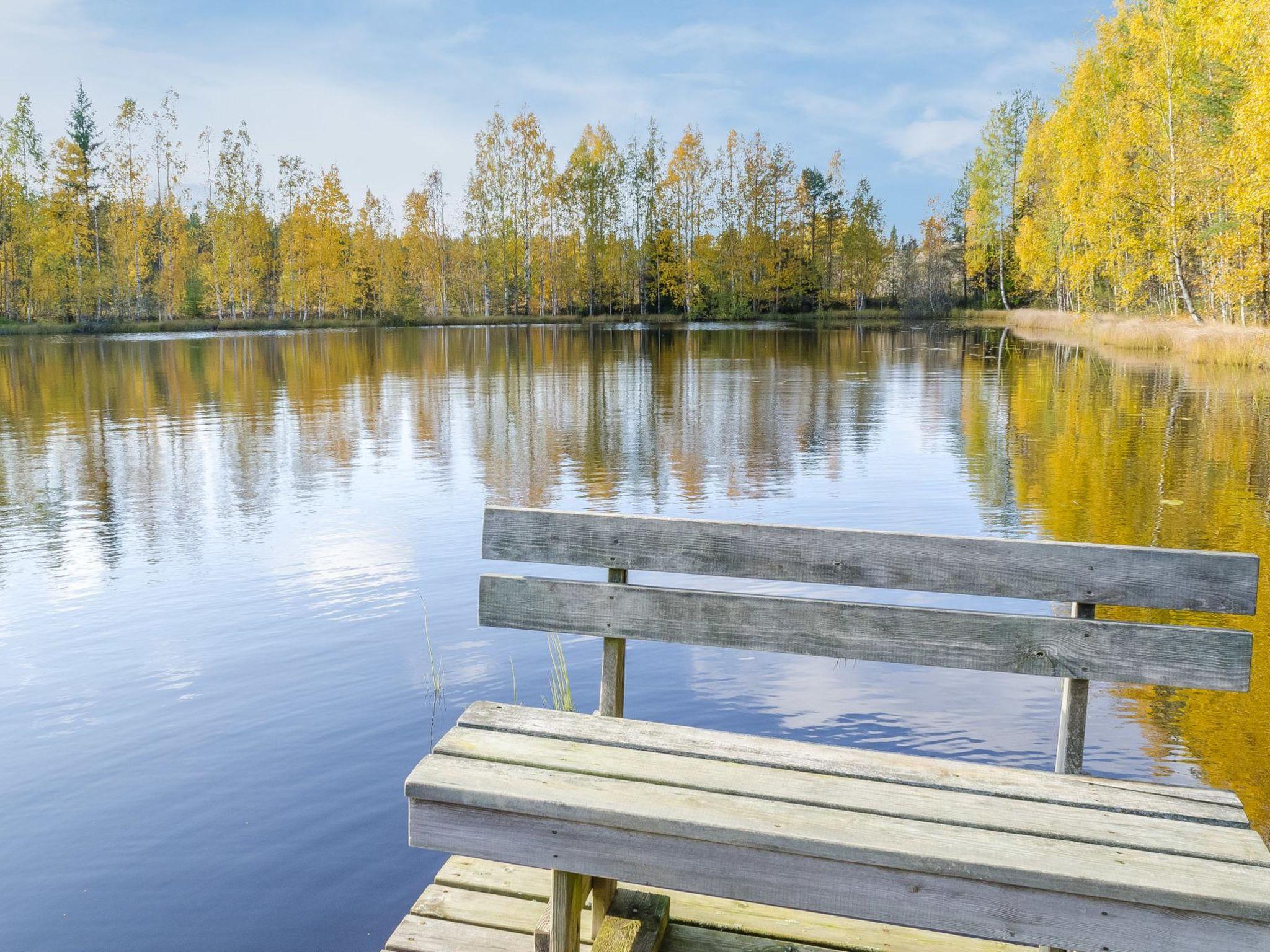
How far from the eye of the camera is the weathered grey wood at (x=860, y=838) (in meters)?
2.27

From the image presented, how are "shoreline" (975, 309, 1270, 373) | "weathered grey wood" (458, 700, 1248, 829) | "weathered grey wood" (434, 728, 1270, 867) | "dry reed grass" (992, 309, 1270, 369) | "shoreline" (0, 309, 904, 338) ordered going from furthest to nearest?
"shoreline" (0, 309, 904, 338) → "shoreline" (975, 309, 1270, 373) → "dry reed grass" (992, 309, 1270, 369) → "weathered grey wood" (458, 700, 1248, 829) → "weathered grey wood" (434, 728, 1270, 867)

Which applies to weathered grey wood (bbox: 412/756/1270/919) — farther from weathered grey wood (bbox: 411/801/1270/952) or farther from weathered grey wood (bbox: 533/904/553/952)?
weathered grey wood (bbox: 533/904/553/952)

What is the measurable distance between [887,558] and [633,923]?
136cm

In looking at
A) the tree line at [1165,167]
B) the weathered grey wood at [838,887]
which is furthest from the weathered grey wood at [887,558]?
the tree line at [1165,167]

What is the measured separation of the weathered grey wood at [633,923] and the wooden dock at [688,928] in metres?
0.11

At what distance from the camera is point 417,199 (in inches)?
3339

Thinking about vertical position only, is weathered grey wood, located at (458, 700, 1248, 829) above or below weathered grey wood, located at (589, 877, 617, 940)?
above

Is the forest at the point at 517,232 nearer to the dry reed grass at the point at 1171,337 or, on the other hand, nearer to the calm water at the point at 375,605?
the dry reed grass at the point at 1171,337

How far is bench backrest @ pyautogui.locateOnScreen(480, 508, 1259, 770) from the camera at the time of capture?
3025mm

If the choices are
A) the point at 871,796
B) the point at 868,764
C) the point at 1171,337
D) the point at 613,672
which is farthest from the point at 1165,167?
the point at 871,796

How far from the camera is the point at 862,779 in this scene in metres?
2.83

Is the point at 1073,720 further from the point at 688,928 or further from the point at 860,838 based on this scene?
the point at 688,928

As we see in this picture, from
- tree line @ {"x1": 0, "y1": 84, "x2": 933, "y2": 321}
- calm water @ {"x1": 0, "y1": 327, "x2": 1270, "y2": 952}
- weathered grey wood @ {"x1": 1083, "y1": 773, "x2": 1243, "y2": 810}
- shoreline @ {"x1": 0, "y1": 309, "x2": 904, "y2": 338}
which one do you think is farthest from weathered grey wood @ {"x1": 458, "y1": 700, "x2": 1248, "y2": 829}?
tree line @ {"x1": 0, "y1": 84, "x2": 933, "y2": 321}

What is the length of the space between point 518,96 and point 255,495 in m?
72.6
